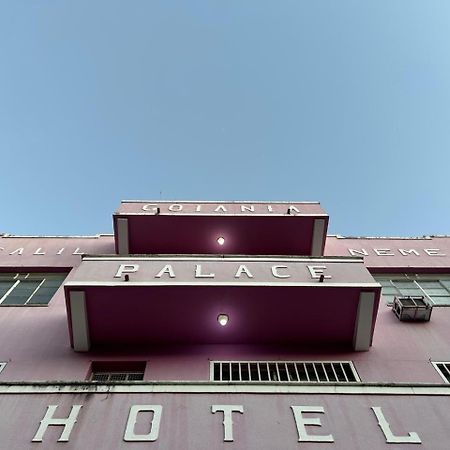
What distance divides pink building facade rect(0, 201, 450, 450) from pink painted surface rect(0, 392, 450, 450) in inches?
0.7

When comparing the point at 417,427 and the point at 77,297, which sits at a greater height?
the point at 77,297

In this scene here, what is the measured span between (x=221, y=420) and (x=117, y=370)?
16.0 ft

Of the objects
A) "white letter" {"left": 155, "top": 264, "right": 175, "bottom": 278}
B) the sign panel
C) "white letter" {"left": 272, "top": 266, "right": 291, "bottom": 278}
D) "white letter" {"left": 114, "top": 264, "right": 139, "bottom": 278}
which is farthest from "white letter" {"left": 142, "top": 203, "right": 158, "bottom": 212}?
"white letter" {"left": 272, "top": 266, "right": 291, "bottom": 278}

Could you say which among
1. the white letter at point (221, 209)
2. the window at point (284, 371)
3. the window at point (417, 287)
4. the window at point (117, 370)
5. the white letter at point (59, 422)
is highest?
the white letter at point (221, 209)

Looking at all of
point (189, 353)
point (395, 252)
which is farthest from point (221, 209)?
point (189, 353)

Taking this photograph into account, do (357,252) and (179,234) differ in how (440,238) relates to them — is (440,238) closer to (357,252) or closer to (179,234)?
(357,252)

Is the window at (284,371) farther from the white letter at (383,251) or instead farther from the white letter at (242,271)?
the white letter at (383,251)

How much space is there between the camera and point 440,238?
17.4 meters

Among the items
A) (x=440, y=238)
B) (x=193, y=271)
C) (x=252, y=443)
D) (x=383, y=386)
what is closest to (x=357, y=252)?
(x=440, y=238)

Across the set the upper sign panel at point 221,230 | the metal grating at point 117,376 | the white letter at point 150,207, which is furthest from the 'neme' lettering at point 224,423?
the white letter at point 150,207

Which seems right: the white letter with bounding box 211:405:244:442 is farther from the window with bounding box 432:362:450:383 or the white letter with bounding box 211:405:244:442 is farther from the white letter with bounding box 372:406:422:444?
the window with bounding box 432:362:450:383

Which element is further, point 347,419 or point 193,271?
point 193,271

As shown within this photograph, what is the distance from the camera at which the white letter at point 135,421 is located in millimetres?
5734

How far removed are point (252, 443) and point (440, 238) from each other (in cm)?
1458
